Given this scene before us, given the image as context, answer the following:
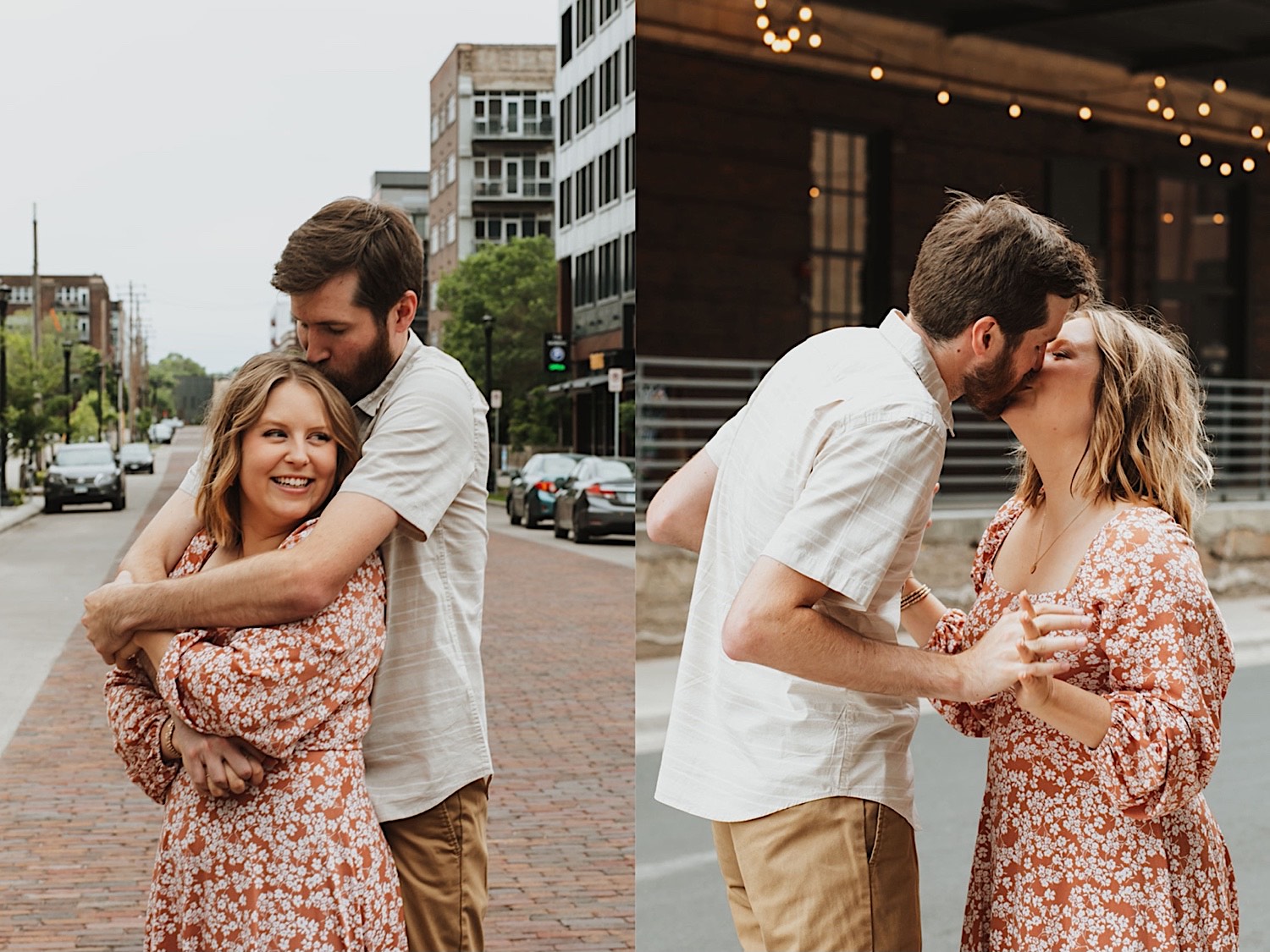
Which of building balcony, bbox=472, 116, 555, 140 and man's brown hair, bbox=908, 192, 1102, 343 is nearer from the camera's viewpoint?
man's brown hair, bbox=908, 192, 1102, 343

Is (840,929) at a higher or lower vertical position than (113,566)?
lower

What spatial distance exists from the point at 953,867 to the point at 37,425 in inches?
131

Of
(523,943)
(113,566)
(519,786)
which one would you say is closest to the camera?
(113,566)

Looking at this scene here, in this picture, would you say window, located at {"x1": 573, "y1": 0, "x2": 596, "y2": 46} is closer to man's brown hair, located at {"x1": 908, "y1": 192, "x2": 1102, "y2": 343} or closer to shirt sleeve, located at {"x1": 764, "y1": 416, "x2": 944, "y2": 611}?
man's brown hair, located at {"x1": 908, "y1": 192, "x2": 1102, "y2": 343}

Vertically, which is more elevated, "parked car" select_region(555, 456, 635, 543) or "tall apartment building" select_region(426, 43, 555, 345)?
"tall apartment building" select_region(426, 43, 555, 345)

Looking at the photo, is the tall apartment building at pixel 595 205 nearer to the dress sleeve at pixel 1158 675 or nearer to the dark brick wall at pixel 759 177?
the dress sleeve at pixel 1158 675

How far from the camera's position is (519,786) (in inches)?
224

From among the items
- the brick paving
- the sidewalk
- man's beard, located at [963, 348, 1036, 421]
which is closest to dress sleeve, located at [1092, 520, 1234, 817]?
man's beard, located at [963, 348, 1036, 421]

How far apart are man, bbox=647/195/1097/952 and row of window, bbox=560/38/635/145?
2.02 meters

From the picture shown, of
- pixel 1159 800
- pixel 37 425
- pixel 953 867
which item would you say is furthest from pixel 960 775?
Result: pixel 1159 800

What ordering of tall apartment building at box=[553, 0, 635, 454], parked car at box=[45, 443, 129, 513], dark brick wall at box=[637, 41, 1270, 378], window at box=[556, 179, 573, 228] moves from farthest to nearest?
dark brick wall at box=[637, 41, 1270, 378] < window at box=[556, 179, 573, 228] < tall apartment building at box=[553, 0, 635, 454] < parked car at box=[45, 443, 129, 513]

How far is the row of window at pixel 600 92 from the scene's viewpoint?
147 inches

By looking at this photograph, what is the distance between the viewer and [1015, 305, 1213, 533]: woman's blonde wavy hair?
192cm

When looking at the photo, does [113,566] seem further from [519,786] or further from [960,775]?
[960,775]
